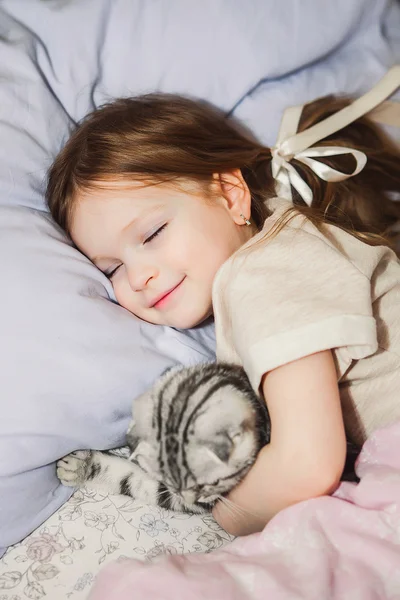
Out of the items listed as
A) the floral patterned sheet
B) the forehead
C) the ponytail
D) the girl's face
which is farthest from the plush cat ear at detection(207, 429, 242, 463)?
the ponytail

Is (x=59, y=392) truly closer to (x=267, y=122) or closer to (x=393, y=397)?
(x=393, y=397)

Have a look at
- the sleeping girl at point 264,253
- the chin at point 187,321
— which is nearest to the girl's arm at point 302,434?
the sleeping girl at point 264,253

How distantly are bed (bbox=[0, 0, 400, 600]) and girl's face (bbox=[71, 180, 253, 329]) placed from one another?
0.07 metres

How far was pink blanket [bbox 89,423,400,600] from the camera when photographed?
102 cm

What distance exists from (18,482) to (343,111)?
3.75 ft

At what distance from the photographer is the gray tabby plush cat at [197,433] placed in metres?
1.10

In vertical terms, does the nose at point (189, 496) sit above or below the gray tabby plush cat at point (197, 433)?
below

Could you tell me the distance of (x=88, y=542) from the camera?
4.00ft

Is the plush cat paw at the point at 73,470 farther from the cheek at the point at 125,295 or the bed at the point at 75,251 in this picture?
the cheek at the point at 125,295

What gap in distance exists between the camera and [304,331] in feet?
3.55

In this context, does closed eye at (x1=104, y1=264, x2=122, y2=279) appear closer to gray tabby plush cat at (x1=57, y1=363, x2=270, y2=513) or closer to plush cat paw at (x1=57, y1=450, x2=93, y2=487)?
gray tabby plush cat at (x1=57, y1=363, x2=270, y2=513)

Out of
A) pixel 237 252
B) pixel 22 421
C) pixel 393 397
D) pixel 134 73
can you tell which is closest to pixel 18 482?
pixel 22 421

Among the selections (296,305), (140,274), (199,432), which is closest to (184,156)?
(140,274)

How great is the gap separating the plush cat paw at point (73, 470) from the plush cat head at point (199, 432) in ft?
0.49
